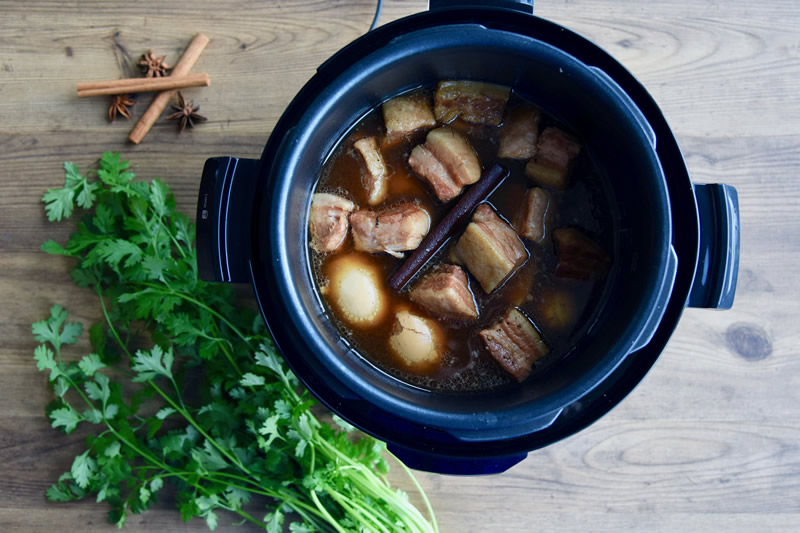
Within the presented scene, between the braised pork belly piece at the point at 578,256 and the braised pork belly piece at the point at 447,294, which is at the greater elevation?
the braised pork belly piece at the point at 578,256

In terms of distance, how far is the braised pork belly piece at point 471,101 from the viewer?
1249mm

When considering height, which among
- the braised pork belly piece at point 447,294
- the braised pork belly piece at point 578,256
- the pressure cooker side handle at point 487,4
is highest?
the pressure cooker side handle at point 487,4

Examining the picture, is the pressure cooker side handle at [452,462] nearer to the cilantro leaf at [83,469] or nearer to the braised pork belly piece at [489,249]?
the braised pork belly piece at [489,249]

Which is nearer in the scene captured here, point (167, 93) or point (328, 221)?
point (328, 221)

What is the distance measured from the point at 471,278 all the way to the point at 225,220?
1.70 ft

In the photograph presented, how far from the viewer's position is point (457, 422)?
1022 mm

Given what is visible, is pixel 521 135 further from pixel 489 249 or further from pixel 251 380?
pixel 251 380

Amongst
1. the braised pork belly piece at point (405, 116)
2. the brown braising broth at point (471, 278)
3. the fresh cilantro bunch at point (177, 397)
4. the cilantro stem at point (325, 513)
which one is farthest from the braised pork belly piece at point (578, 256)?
the cilantro stem at point (325, 513)

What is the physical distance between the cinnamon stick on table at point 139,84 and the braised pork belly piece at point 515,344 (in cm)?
97

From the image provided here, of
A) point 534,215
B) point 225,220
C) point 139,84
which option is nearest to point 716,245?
point 534,215

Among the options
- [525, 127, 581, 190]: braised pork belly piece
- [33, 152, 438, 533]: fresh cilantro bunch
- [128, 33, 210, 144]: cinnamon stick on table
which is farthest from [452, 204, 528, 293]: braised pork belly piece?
[128, 33, 210, 144]: cinnamon stick on table

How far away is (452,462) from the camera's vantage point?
3.84ft

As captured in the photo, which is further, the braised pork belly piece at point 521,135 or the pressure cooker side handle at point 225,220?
the braised pork belly piece at point 521,135

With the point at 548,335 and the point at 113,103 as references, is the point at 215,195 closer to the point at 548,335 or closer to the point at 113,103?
the point at 113,103
